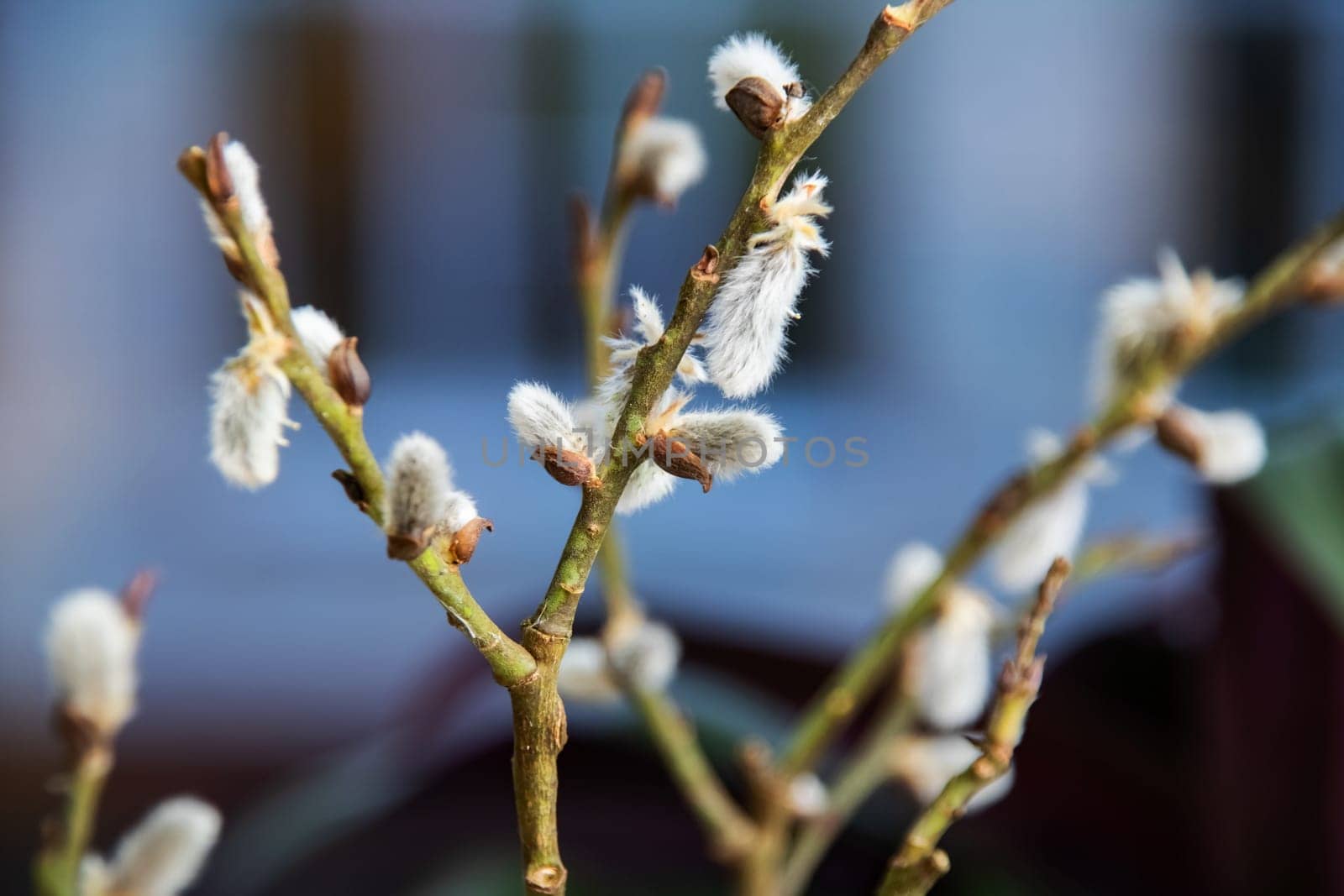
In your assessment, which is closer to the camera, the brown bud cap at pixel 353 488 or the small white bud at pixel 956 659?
the brown bud cap at pixel 353 488

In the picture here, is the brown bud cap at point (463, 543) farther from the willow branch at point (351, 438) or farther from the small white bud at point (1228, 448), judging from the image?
the small white bud at point (1228, 448)

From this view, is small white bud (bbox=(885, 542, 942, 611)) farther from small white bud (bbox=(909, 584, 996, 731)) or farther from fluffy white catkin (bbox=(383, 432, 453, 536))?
fluffy white catkin (bbox=(383, 432, 453, 536))

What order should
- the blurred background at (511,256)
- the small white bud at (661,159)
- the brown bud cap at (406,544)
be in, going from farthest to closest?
the blurred background at (511,256), the small white bud at (661,159), the brown bud cap at (406,544)

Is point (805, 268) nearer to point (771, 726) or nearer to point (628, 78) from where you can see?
point (771, 726)

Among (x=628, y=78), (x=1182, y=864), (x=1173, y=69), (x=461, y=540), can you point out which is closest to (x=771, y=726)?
(x=1182, y=864)

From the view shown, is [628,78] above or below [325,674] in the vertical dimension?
above

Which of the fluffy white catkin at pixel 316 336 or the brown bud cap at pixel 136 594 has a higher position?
the brown bud cap at pixel 136 594

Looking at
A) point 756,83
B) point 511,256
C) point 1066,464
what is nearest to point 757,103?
point 756,83

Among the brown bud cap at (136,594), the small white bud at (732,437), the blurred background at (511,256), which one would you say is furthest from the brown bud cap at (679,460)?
the blurred background at (511,256)
